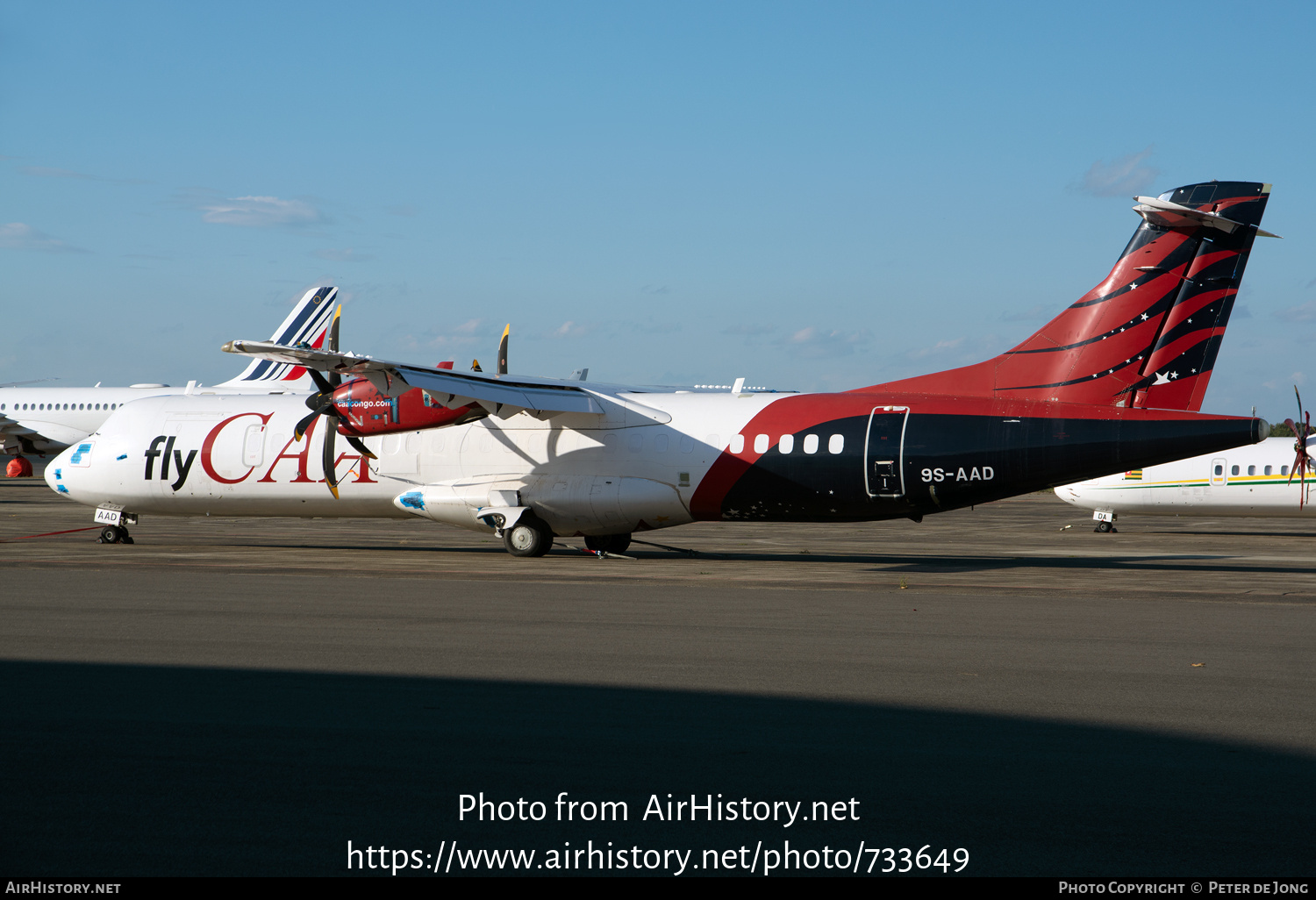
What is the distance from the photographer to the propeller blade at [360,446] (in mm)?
22641

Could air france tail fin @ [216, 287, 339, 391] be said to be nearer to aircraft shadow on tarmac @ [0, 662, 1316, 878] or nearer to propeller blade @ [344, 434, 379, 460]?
propeller blade @ [344, 434, 379, 460]

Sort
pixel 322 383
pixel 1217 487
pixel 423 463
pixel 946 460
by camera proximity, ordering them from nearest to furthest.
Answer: pixel 946 460
pixel 322 383
pixel 423 463
pixel 1217 487

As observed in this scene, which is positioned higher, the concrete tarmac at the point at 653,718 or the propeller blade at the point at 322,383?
the propeller blade at the point at 322,383

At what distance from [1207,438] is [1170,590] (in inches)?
119

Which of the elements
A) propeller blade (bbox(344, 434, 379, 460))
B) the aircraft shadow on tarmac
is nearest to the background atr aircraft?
propeller blade (bbox(344, 434, 379, 460))

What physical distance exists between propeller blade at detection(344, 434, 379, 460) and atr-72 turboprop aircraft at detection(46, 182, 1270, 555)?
0.18 m

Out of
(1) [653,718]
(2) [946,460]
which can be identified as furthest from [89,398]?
(1) [653,718]

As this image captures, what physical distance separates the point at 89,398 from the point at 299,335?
40.4ft

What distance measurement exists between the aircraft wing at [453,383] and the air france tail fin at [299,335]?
131 feet

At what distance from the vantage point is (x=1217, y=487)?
3372 centimetres

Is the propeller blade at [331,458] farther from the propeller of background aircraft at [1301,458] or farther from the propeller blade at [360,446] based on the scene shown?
the propeller of background aircraft at [1301,458]

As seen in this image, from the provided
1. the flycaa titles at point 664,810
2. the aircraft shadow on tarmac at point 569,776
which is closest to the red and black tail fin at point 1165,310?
the aircraft shadow on tarmac at point 569,776

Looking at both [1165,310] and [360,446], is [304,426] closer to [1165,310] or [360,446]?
[360,446]

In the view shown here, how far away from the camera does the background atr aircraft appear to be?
60.2m
